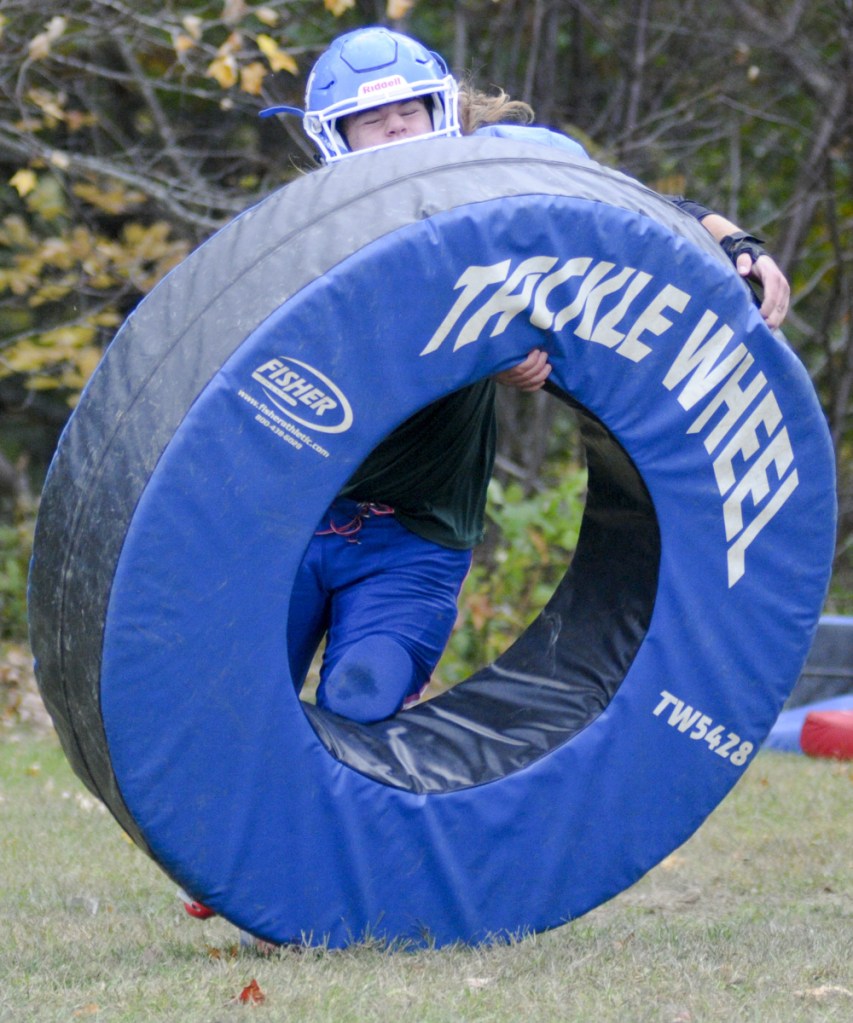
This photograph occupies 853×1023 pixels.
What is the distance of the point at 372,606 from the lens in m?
3.57

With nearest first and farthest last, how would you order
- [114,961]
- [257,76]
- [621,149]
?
[114,961] → [257,76] → [621,149]

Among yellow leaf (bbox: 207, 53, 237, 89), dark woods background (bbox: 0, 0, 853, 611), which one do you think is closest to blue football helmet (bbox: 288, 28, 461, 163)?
yellow leaf (bbox: 207, 53, 237, 89)

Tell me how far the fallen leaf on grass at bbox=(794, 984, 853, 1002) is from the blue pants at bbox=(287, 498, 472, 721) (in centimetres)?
116

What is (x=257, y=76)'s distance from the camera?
7.00 metres

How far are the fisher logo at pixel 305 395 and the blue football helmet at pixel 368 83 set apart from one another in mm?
779

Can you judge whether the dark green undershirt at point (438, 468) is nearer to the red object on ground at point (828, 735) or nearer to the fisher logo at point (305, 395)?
the fisher logo at point (305, 395)

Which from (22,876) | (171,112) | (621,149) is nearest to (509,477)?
(621,149)

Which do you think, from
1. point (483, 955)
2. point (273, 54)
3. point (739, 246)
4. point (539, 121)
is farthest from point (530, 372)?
point (539, 121)

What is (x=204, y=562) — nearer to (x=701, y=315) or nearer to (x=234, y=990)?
(x=234, y=990)

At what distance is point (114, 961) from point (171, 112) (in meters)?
7.98

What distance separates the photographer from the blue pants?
3.49 metres

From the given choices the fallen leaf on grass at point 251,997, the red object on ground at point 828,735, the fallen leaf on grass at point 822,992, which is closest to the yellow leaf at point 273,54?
the red object on ground at point 828,735

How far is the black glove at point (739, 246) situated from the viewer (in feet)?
11.4

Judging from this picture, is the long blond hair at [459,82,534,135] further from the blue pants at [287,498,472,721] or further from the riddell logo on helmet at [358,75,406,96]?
the blue pants at [287,498,472,721]
